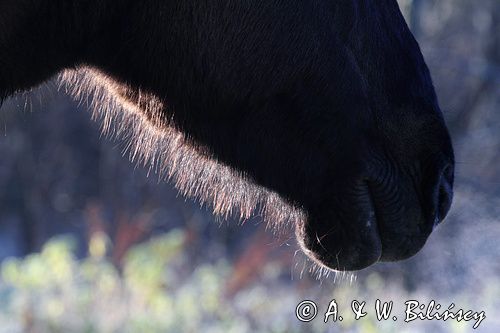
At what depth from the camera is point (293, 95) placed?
Result: 100 inches

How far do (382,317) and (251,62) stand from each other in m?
1.82

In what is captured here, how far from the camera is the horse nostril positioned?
2617mm

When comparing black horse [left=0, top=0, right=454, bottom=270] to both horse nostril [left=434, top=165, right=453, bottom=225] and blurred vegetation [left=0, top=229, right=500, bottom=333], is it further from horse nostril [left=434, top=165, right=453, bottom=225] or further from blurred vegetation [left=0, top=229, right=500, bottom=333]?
blurred vegetation [left=0, top=229, right=500, bottom=333]

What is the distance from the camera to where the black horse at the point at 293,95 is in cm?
244

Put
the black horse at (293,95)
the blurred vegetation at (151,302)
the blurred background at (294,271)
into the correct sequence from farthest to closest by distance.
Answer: the blurred background at (294,271)
the blurred vegetation at (151,302)
the black horse at (293,95)

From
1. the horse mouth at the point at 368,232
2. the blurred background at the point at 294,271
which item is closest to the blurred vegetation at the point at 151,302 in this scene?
the blurred background at the point at 294,271

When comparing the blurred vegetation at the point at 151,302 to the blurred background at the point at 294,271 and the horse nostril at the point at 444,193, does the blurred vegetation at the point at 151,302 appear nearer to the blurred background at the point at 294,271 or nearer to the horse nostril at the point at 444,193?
the blurred background at the point at 294,271

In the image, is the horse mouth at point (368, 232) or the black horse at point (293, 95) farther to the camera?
the horse mouth at point (368, 232)

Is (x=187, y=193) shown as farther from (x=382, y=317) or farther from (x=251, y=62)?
(x=382, y=317)

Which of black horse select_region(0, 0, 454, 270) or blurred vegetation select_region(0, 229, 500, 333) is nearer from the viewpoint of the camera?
black horse select_region(0, 0, 454, 270)

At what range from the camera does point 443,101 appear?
707cm

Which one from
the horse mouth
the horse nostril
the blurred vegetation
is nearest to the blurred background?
the blurred vegetation

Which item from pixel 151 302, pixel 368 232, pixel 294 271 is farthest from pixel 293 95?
pixel 294 271

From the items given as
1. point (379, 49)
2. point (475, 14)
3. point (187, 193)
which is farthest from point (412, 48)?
point (475, 14)
